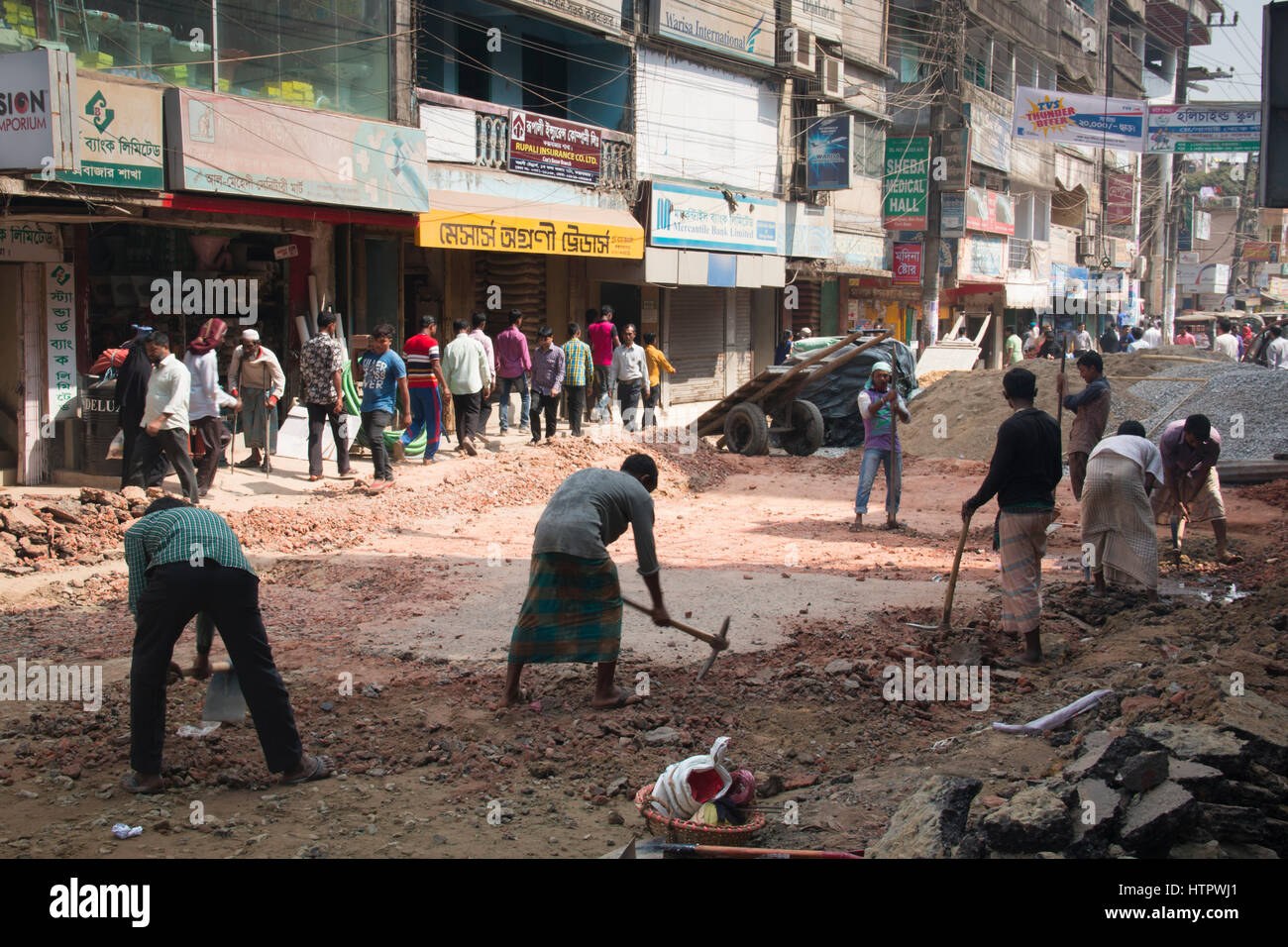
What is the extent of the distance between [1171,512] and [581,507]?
646cm

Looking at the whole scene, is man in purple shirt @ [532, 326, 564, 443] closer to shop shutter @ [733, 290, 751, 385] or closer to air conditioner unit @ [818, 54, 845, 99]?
shop shutter @ [733, 290, 751, 385]

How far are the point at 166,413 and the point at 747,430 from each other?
353 inches

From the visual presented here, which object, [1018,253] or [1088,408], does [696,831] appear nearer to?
[1088,408]

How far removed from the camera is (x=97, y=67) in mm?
11891

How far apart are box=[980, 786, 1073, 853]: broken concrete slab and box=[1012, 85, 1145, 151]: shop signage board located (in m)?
19.7

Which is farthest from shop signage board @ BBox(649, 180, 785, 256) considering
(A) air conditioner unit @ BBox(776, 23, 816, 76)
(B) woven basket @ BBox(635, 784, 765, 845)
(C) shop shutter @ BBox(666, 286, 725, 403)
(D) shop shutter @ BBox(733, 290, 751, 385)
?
(B) woven basket @ BBox(635, 784, 765, 845)

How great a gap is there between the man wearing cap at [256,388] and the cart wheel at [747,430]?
6.89 metres

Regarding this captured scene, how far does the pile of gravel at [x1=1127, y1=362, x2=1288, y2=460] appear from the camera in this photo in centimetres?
1664

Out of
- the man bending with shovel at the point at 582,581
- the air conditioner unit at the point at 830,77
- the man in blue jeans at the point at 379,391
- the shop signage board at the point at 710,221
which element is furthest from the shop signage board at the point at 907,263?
the man bending with shovel at the point at 582,581

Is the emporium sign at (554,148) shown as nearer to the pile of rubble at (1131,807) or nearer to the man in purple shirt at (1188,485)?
the man in purple shirt at (1188,485)

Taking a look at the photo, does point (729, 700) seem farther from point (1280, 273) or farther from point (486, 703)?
point (1280, 273)

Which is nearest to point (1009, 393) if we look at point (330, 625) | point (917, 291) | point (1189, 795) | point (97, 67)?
point (1189, 795)

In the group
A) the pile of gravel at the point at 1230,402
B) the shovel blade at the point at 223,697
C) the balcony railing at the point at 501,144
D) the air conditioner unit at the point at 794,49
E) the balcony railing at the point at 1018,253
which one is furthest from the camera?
the balcony railing at the point at 1018,253

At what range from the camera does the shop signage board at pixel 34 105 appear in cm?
1020
